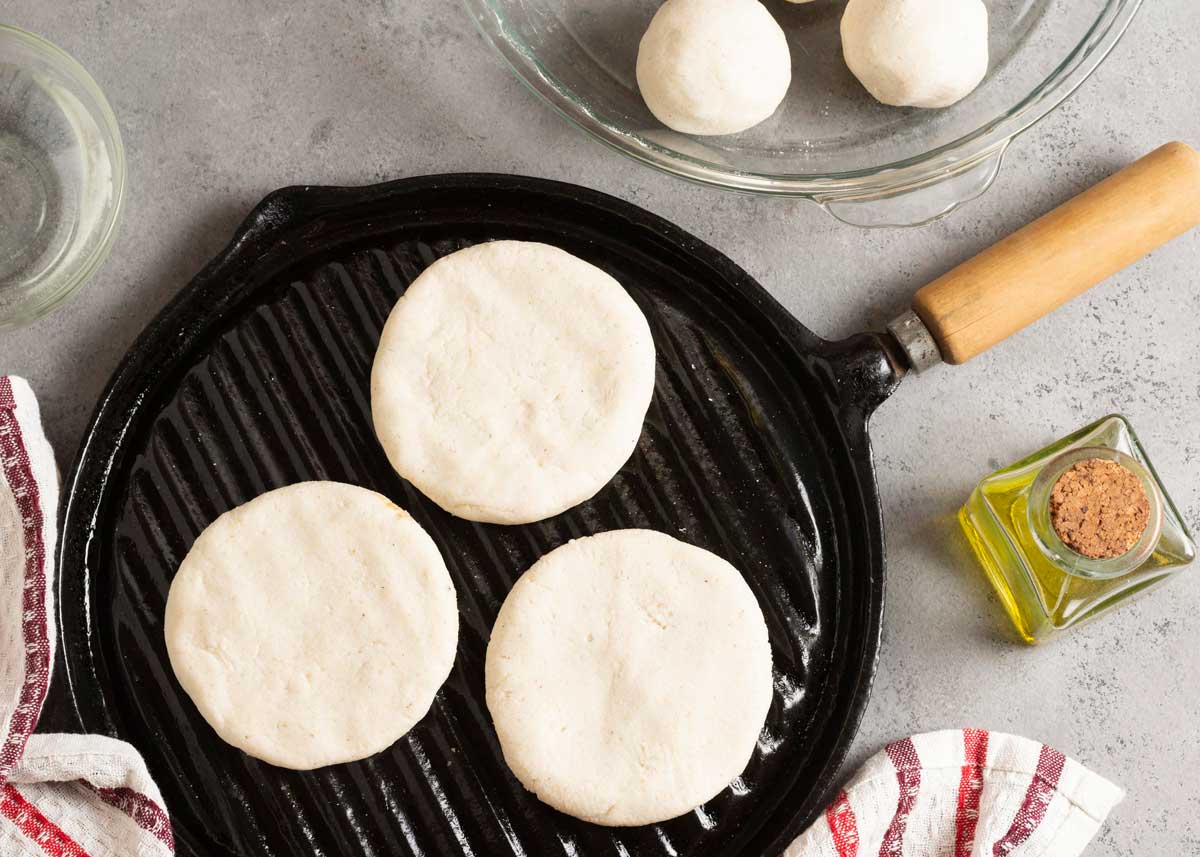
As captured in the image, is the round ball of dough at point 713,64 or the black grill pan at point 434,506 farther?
the black grill pan at point 434,506

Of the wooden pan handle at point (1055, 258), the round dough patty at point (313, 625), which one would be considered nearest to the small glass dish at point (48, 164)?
the round dough patty at point (313, 625)

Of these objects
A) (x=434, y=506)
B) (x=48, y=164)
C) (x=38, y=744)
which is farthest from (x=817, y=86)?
(x=38, y=744)

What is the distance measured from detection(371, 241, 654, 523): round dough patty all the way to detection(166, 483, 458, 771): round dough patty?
4.1 inches

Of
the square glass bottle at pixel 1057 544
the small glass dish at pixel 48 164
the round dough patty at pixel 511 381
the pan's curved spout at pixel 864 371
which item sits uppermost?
the small glass dish at pixel 48 164

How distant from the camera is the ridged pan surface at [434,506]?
131cm

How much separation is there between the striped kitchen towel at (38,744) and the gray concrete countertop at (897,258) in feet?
0.42

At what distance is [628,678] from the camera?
1.27 metres

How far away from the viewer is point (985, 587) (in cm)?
143

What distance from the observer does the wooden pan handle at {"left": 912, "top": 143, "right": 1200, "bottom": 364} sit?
130cm

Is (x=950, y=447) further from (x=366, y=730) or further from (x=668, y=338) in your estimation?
(x=366, y=730)

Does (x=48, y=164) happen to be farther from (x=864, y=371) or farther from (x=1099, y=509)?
(x=1099, y=509)

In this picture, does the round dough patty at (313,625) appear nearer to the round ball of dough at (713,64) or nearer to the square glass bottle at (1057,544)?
the round ball of dough at (713,64)

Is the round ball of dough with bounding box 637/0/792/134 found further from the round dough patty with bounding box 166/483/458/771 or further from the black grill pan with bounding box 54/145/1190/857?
the round dough patty with bounding box 166/483/458/771

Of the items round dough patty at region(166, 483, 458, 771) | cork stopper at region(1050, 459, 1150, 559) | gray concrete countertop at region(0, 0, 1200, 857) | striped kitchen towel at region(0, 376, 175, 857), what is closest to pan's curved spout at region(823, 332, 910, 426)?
gray concrete countertop at region(0, 0, 1200, 857)
